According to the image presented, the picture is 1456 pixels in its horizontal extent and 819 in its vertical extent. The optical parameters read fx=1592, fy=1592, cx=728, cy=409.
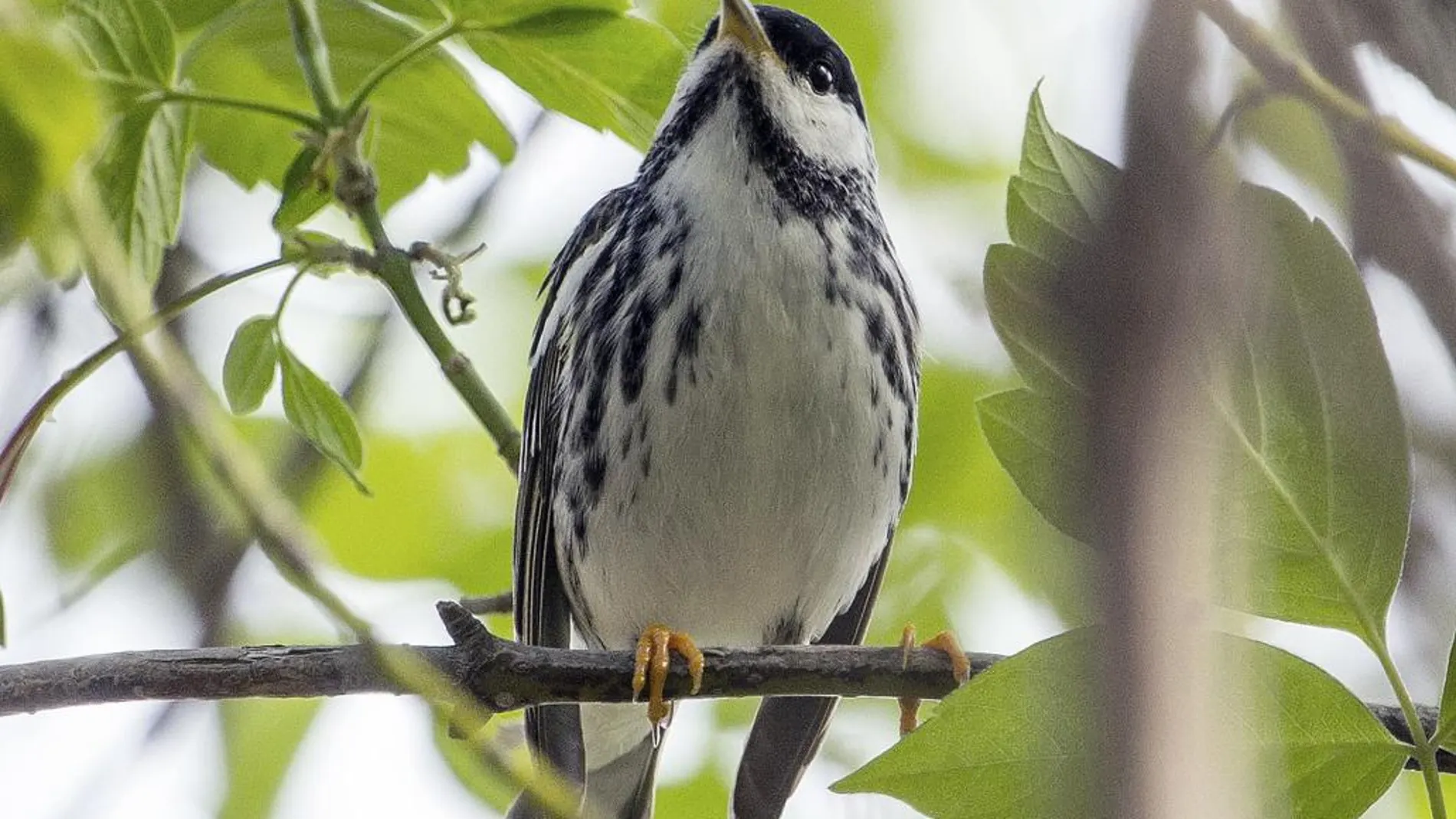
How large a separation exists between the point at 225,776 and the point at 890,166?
193 centimetres

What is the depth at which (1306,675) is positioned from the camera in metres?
1.22

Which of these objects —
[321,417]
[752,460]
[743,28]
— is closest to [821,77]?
[743,28]

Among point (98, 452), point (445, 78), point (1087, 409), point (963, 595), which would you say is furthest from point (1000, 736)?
point (98, 452)

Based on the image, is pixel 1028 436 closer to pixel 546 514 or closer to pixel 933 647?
pixel 933 647

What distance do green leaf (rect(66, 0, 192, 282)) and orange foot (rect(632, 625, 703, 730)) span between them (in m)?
0.82

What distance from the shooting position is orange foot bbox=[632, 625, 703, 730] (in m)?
2.12

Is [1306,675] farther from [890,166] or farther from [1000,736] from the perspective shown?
[890,166]

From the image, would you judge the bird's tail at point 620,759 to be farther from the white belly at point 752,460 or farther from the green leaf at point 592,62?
the green leaf at point 592,62

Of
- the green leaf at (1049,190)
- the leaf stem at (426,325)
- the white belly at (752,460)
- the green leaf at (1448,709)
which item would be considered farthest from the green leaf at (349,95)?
the green leaf at (1448,709)

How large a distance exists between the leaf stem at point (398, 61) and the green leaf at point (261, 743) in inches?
63.2

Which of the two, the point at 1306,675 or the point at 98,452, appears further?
the point at 98,452

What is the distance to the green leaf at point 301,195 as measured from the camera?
205 cm

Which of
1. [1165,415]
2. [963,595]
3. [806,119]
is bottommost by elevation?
[1165,415]

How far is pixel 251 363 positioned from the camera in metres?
2.07
